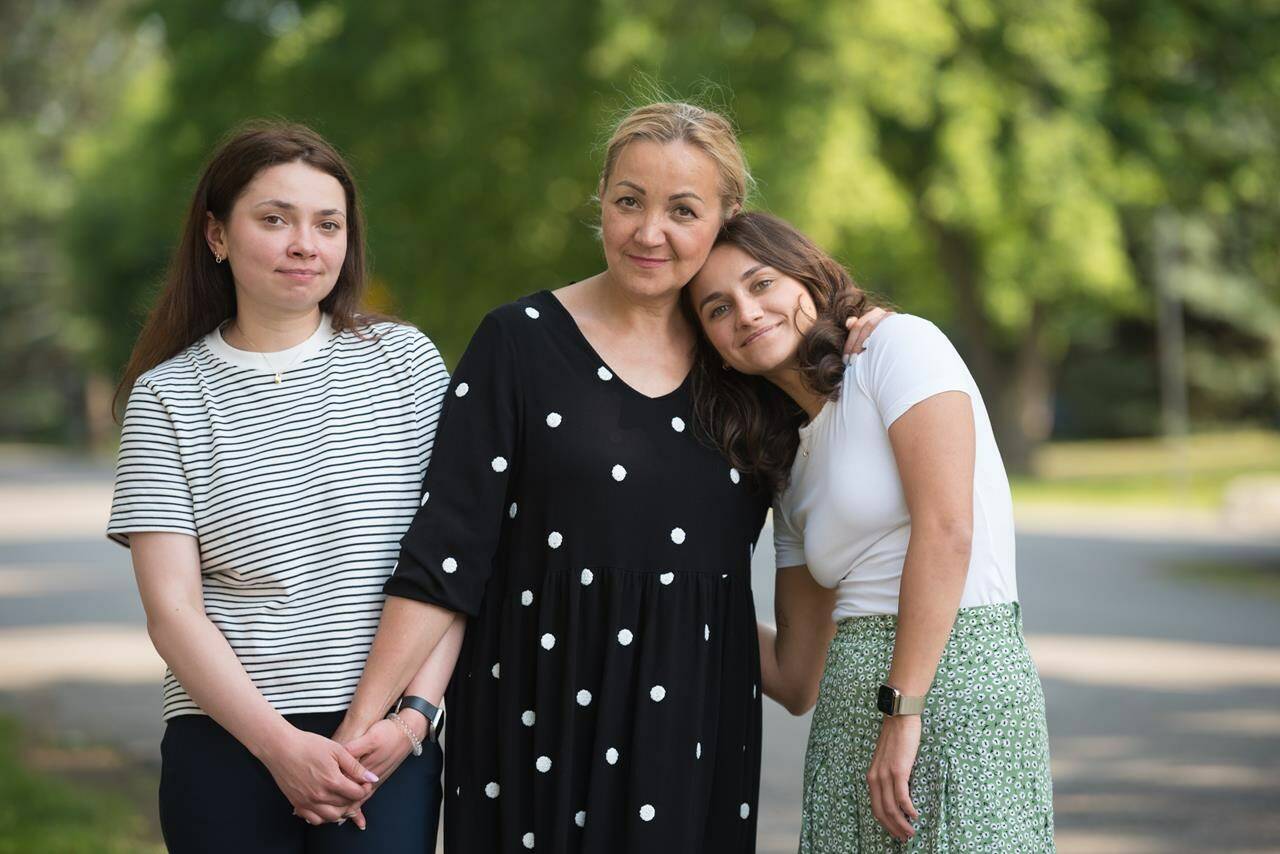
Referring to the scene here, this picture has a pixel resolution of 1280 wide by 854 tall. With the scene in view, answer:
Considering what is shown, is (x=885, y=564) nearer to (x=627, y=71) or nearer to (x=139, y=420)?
(x=139, y=420)

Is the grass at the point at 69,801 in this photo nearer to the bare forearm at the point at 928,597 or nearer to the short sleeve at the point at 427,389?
the short sleeve at the point at 427,389

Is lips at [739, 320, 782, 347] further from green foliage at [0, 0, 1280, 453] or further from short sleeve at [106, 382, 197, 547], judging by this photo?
green foliage at [0, 0, 1280, 453]

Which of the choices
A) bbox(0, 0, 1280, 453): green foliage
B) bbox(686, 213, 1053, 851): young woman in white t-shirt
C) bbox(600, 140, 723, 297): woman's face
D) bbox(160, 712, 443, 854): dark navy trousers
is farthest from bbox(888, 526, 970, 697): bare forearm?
bbox(0, 0, 1280, 453): green foliage

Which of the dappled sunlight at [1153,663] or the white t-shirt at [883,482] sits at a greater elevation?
the dappled sunlight at [1153,663]

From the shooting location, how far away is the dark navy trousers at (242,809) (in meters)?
2.80

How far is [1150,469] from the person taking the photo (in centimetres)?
3092

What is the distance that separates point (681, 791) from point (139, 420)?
1.29 m

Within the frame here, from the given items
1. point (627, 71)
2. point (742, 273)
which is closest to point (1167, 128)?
point (627, 71)

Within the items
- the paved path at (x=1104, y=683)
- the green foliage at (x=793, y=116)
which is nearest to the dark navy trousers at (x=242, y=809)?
the paved path at (x=1104, y=683)

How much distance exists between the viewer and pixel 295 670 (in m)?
2.82

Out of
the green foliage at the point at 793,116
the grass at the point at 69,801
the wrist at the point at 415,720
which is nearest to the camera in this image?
the wrist at the point at 415,720

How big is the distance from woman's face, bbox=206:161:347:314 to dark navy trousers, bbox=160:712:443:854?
0.82m

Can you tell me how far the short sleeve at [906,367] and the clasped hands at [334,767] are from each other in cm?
113

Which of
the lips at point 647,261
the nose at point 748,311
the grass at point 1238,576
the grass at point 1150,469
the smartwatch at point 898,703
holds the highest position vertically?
the grass at point 1150,469
